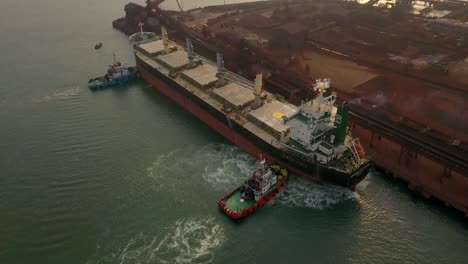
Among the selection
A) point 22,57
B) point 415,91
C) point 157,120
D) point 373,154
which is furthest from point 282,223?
point 22,57

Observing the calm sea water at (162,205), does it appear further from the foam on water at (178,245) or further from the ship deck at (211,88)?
the ship deck at (211,88)

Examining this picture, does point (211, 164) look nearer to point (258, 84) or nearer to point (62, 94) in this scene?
point (258, 84)

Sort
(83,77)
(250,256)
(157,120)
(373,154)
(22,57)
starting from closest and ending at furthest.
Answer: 1. (250,256)
2. (373,154)
3. (157,120)
4. (83,77)
5. (22,57)

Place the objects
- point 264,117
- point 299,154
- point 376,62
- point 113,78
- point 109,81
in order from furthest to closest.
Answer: point 376,62 < point 113,78 < point 109,81 < point 264,117 < point 299,154

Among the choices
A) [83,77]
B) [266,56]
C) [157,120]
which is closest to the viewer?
[157,120]

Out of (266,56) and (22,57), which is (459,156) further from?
(22,57)

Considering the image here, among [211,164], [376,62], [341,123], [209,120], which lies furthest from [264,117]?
[376,62]

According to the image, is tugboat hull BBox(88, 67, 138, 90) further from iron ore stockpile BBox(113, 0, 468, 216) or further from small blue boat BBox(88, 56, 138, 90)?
iron ore stockpile BBox(113, 0, 468, 216)
